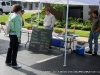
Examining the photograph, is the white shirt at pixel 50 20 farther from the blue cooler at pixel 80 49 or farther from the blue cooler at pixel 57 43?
the blue cooler at pixel 80 49

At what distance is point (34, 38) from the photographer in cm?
1008

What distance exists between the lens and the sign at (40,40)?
9.60 meters

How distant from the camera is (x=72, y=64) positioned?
8.14 m

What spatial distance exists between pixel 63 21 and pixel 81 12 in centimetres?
239

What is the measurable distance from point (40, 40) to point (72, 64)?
2.23 meters

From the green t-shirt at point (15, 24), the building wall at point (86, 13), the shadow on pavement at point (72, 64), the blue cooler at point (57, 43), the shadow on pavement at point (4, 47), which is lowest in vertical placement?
the shadow on pavement at point (72, 64)

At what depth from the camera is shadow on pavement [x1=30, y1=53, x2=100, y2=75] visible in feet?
24.6

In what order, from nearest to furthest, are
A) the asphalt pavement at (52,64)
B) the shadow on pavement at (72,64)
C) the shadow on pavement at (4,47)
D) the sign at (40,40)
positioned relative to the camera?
the asphalt pavement at (52,64) < the shadow on pavement at (72,64) < the sign at (40,40) < the shadow on pavement at (4,47)

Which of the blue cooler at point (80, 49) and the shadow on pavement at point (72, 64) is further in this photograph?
the blue cooler at point (80, 49)

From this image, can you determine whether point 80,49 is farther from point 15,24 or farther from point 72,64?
point 15,24

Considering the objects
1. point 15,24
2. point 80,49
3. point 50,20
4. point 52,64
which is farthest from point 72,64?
point 50,20

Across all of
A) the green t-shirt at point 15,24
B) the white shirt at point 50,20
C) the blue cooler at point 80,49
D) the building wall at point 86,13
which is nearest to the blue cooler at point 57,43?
the white shirt at point 50,20

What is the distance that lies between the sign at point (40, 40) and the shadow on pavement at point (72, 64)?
0.98 meters

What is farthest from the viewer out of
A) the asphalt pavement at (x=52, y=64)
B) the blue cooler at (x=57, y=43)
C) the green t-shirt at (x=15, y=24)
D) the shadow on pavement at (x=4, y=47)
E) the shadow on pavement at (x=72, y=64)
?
A: the blue cooler at (x=57, y=43)
